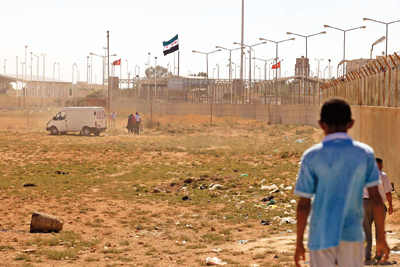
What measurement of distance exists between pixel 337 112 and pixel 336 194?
0.57 meters

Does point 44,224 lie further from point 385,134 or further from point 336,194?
point 336,194

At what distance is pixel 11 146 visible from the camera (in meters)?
29.4

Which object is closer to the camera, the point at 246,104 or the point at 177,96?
the point at 246,104

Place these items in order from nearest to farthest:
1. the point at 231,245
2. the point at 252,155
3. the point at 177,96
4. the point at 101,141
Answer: the point at 231,245
the point at 252,155
the point at 101,141
the point at 177,96

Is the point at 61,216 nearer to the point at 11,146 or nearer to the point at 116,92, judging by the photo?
the point at 11,146

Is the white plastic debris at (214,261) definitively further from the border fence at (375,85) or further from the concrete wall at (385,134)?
the border fence at (375,85)

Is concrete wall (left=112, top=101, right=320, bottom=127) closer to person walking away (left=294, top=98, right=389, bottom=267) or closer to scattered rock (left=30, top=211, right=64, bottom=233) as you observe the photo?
scattered rock (left=30, top=211, right=64, bottom=233)

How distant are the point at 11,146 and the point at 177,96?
3812 centimetres

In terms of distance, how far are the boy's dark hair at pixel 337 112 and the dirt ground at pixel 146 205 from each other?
4034mm

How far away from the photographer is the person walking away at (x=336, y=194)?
383cm

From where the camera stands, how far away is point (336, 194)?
12.6 feet

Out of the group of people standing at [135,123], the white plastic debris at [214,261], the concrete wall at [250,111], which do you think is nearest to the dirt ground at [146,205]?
the white plastic debris at [214,261]

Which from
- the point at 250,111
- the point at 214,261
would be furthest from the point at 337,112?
the point at 250,111

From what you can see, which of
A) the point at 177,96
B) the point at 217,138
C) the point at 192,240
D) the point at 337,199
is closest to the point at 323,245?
the point at 337,199
